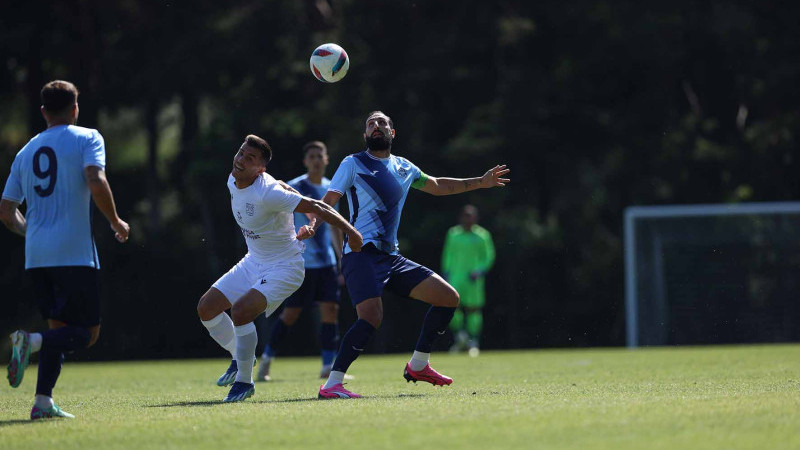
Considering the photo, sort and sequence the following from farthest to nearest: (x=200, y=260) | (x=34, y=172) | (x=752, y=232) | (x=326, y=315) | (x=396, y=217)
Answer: (x=200, y=260) → (x=752, y=232) → (x=326, y=315) → (x=396, y=217) → (x=34, y=172)

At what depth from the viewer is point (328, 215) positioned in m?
8.21

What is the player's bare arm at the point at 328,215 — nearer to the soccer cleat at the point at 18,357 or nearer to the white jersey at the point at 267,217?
the white jersey at the point at 267,217

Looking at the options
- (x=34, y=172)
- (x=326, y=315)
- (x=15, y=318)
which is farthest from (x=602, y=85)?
(x=34, y=172)

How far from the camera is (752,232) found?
2080 centimetres

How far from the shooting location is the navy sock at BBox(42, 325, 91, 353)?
7.25 meters

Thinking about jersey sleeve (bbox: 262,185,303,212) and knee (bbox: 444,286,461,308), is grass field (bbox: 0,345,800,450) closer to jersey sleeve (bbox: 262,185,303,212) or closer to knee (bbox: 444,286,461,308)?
knee (bbox: 444,286,461,308)

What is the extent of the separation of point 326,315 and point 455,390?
12.2 feet

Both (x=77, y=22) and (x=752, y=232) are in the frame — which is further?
(x=77, y=22)

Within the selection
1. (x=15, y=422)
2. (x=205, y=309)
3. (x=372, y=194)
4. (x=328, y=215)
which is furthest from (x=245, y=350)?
(x=15, y=422)

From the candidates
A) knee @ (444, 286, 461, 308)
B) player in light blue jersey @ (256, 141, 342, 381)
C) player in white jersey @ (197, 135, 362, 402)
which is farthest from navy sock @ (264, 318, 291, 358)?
knee @ (444, 286, 461, 308)

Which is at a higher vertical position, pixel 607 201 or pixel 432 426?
pixel 607 201

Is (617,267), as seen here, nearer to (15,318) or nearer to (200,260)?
(200,260)

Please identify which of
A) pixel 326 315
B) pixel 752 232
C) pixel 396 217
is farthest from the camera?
pixel 752 232

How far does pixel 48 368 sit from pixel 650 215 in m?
15.8
